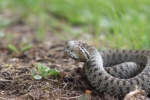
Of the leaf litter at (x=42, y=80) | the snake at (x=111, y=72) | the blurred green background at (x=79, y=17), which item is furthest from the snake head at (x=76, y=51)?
the blurred green background at (x=79, y=17)

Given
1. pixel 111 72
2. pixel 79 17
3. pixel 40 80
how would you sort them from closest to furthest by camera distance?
pixel 40 80
pixel 111 72
pixel 79 17

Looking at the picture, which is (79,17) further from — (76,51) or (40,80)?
(40,80)

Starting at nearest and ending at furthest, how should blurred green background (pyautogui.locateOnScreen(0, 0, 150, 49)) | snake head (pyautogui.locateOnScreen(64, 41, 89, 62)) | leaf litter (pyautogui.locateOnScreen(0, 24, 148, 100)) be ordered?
leaf litter (pyautogui.locateOnScreen(0, 24, 148, 100))
snake head (pyautogui.locateOnScreen(64, 41, 89, 62))
blurred green background (pyautogui.locateOnScreen(0, 0, 150, 49))

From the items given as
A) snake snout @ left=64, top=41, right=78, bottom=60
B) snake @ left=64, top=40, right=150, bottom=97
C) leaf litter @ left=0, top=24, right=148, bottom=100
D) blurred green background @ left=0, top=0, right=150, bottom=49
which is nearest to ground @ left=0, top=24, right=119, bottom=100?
leaf litter @ left=0, top=24, right=148, bottom=100

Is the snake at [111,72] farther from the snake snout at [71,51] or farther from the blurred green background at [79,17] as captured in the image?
the blurred green background at [79,17]

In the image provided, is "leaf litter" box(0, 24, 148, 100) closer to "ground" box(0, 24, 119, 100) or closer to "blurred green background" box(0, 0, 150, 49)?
"ground" box(0, 24, 119, 100)

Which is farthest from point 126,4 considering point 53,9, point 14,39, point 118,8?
point 14,39

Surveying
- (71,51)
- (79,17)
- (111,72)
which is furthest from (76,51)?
(79,17)
